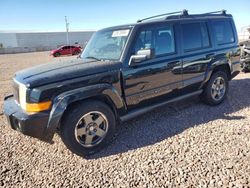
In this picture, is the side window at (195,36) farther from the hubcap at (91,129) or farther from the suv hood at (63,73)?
the hubcap at (91,129)

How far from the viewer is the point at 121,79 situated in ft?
12.2

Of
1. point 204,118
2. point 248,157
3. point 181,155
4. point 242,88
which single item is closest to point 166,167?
point 181,155

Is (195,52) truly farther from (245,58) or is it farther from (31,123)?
(245,58)

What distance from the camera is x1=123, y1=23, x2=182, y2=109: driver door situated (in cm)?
387

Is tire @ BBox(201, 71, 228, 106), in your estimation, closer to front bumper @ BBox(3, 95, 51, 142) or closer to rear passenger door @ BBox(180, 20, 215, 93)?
rear passenger door @ BBox(180, 20, 215, 93)

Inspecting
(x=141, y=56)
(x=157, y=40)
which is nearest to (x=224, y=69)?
(x=157, y=40)

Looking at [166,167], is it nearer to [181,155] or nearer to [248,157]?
[181,155]

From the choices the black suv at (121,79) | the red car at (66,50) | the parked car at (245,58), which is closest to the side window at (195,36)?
the black suv at (121,79)

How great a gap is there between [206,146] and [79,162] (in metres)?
A: 2.00

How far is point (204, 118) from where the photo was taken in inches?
183

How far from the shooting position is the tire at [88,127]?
3.32 m

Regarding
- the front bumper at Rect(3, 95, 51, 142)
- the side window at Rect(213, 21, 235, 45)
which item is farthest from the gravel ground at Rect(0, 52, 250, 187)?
the side window at Rect(213, 21, 235, 45)

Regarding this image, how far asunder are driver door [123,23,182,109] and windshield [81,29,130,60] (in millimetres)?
261

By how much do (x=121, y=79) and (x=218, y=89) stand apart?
9.44ft
